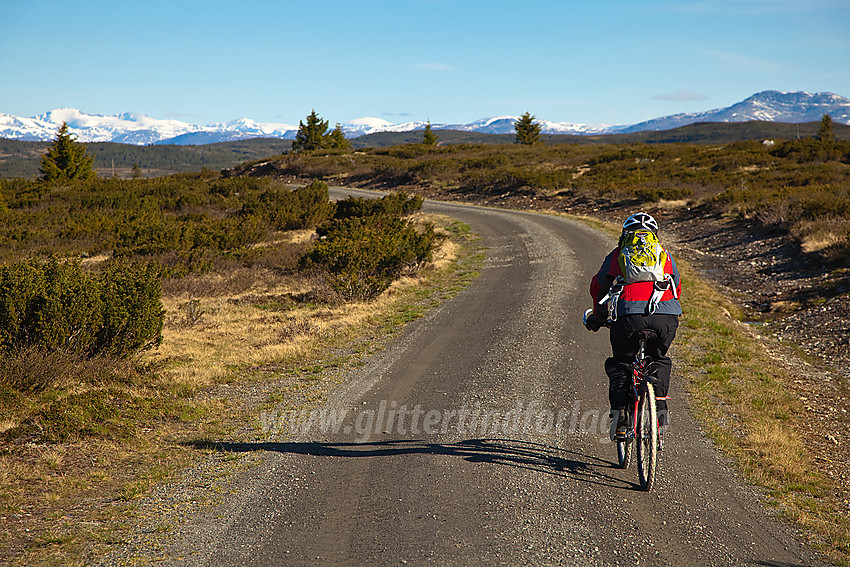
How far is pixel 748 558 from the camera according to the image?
3.97m

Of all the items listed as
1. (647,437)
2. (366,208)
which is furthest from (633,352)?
(366,208)

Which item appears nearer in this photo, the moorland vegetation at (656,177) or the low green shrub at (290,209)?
the moorland vegetation at (656,177)

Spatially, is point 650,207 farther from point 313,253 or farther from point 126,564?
point 126,564

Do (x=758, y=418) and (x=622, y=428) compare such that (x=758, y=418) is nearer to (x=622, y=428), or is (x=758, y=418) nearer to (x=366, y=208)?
(x=622, y=428)

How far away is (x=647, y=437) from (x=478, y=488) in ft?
4.97

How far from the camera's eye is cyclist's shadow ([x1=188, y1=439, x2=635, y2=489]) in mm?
5367

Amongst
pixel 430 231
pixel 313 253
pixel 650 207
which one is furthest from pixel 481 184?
pixel 313 253

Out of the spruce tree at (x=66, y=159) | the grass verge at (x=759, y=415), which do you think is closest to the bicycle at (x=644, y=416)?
the grass verge at (x=759, y=415)

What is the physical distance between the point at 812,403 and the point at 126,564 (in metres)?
8.43

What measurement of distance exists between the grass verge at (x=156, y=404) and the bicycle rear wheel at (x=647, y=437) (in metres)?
4.19

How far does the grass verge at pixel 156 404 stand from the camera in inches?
177

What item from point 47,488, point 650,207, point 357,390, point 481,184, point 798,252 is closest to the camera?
point 47,488

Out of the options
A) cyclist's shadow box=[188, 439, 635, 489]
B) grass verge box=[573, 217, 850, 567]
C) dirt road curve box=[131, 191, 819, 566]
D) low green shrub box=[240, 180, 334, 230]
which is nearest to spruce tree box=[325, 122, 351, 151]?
low green shrub box=[240, 180, 334, 230]

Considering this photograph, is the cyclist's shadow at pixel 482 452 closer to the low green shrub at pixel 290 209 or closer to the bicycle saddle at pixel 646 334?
the bicycle saddle at pixel 646 334
